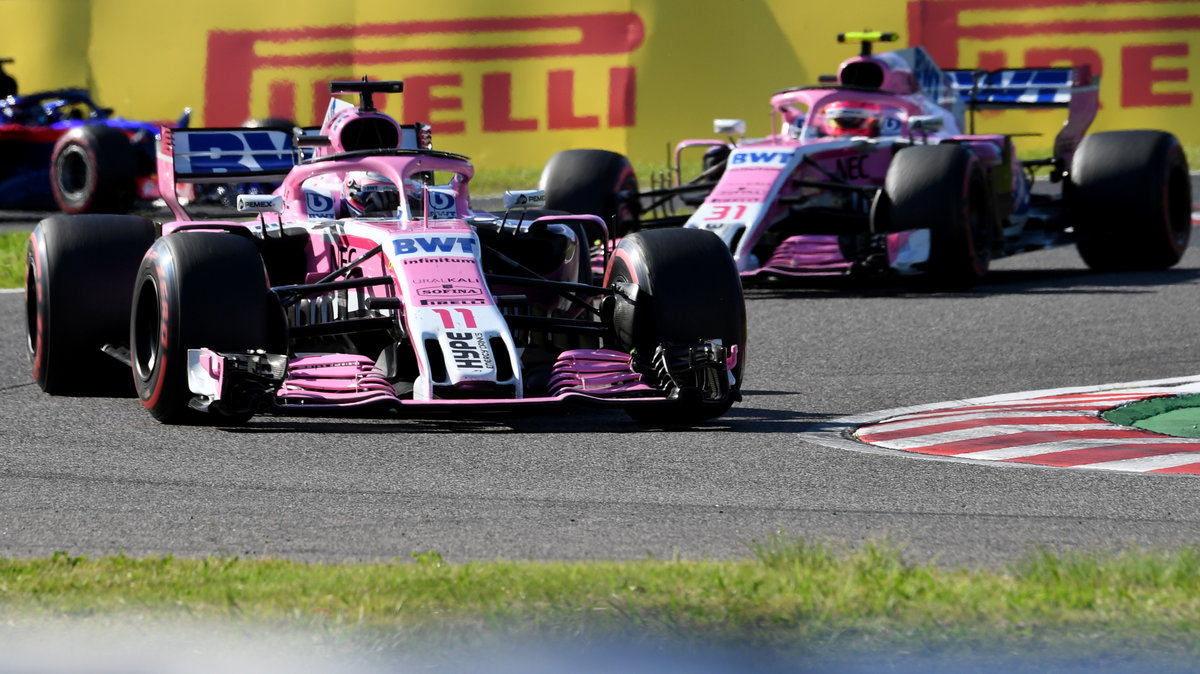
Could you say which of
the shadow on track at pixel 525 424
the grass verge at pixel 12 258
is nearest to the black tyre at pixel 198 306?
the shadow on track at pixel 525 424

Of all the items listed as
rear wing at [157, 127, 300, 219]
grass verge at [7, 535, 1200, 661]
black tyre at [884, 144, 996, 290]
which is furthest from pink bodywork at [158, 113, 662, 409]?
black tyre at [884, 144, 996, 290]

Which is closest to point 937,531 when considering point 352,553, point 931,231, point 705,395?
point 352,553

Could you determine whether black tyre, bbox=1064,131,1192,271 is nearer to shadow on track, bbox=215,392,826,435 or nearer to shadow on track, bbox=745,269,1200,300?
shadow on track, bbox=745,269,1200,300

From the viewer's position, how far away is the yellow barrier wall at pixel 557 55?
21.1m

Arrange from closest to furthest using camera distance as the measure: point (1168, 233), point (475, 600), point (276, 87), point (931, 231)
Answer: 1. point (475, 600)
2. point (931, 231)
3. point (1168, 233)
4. point (276, 87)

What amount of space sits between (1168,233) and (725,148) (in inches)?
138

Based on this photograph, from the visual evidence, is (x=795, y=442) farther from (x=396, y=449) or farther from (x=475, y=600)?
(x=475, y=600)

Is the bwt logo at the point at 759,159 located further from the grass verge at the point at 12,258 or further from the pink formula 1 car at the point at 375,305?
the grass verge at the point at 12,258

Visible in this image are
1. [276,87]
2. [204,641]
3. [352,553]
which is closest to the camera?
[204,641]

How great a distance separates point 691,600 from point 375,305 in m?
3.83

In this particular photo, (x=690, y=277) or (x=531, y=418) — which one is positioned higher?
(x=690, y=277)

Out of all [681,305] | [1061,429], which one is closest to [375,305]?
[681,305]

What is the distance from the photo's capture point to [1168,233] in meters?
15.4

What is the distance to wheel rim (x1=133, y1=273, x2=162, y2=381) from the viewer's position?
842 centimetres
